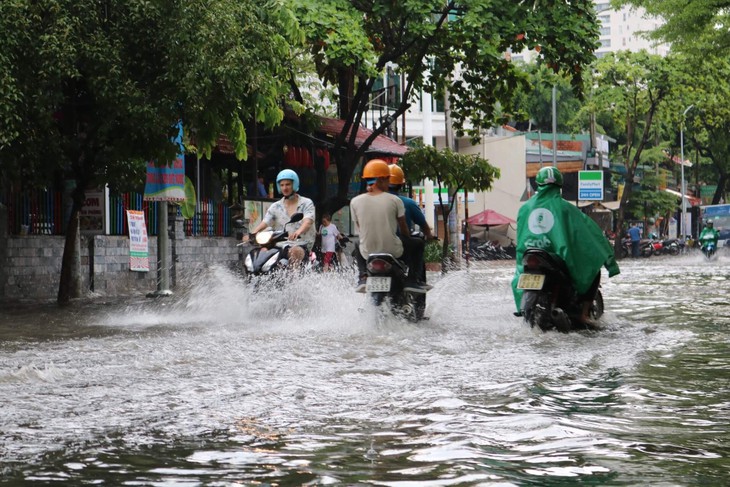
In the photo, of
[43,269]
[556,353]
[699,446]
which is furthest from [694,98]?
[699,446]

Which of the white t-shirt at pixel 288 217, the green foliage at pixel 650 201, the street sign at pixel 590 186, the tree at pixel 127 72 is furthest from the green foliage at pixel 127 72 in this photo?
the green foliage at pixel 650 201

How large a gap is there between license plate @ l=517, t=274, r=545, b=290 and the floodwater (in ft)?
1.32

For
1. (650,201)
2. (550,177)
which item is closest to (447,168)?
(550,177)

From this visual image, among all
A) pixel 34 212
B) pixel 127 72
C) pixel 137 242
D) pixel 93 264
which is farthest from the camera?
pixel 93 264

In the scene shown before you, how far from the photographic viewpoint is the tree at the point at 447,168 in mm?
29109

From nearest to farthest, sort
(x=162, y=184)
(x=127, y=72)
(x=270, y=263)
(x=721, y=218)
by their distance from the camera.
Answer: (x=270, y=263) → (x=127, y=72) → (x=162, y=184) → (x=721, y=218)

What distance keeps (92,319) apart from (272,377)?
6267 millimetres

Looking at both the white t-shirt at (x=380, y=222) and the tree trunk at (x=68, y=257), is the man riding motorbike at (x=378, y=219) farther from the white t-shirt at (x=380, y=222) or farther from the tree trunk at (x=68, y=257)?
the tree trunk at (x=68, y=257)

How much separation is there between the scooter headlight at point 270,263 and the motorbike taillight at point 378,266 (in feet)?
5.67

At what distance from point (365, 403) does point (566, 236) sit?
458 centimetres

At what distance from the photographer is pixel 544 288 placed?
9.75 metres

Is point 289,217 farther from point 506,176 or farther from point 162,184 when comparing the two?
point 506,176

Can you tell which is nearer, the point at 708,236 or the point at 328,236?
the point at 328,236

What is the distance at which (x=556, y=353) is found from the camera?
26.9 ft
